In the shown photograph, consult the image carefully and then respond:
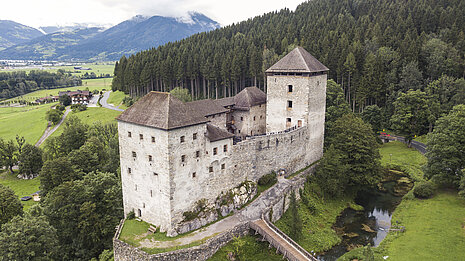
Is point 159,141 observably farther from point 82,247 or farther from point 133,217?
point 82,247

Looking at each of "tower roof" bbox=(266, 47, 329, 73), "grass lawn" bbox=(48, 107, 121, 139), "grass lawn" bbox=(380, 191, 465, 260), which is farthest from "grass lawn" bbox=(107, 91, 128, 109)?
"grass lawn" bbox=(380, 191, 465, 260)

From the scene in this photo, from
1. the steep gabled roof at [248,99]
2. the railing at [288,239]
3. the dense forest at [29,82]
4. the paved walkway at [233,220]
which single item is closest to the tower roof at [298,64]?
the steep gabled roof at [248,99]

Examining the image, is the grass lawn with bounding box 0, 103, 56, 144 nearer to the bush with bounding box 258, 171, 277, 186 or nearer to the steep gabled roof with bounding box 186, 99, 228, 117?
the steep gabled roof with bounding box 186, 99, 228, 117

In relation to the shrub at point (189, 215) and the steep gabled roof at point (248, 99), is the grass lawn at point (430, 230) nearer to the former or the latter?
the shrub at point (189, 215)

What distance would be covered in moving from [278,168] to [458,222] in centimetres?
2078

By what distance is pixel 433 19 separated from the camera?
89.8 m

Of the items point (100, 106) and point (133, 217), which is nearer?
point (133, 217)

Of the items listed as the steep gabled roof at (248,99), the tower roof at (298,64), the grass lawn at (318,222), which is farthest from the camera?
the steep gabled roof at (248,99)

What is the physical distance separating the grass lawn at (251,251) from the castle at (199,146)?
511cm

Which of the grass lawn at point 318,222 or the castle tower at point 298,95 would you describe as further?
the castle tower at point 298,95

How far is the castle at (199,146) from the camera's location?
31.0 m

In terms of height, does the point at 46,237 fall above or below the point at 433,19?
below

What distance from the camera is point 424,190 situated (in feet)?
140

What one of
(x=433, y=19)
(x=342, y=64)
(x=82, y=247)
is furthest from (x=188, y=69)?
(x=433, y=19)
